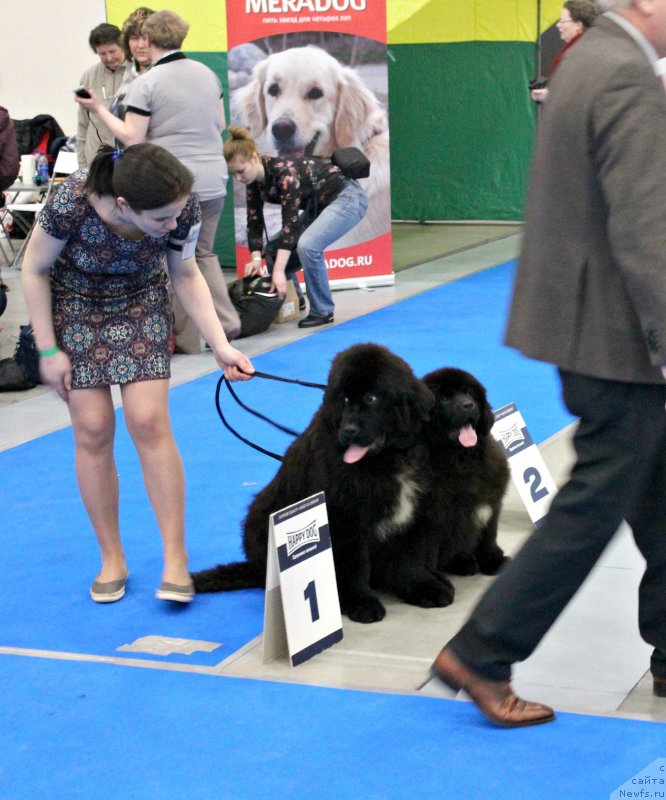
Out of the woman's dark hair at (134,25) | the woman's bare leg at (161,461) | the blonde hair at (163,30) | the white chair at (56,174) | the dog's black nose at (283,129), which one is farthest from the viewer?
the white chair at (56,174)

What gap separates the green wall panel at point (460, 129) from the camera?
1185cm

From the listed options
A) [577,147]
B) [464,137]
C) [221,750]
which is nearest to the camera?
[577,147]

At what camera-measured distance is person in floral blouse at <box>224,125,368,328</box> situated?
7.04 metres

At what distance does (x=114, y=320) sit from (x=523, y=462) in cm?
137

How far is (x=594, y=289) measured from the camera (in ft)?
7.47

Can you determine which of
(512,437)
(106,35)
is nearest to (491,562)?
(512,437)

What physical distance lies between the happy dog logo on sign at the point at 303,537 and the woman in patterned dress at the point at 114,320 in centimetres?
48

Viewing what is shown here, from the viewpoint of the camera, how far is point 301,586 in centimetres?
298

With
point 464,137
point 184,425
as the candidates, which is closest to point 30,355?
point 184,425

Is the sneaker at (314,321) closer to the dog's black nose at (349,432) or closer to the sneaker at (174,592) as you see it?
the sneaker at (174,592)

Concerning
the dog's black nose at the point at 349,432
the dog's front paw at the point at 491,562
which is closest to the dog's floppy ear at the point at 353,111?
the dog's front paw at the point at 491,562

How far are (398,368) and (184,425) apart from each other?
246 centimetres

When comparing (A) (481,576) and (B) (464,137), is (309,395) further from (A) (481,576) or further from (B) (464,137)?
(B) (464,137)

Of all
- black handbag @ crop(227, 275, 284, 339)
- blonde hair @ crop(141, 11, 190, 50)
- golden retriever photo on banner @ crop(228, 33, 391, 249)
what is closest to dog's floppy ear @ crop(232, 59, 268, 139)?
golden retriever photo on banner @ crop(228, 33, 391, 249)
